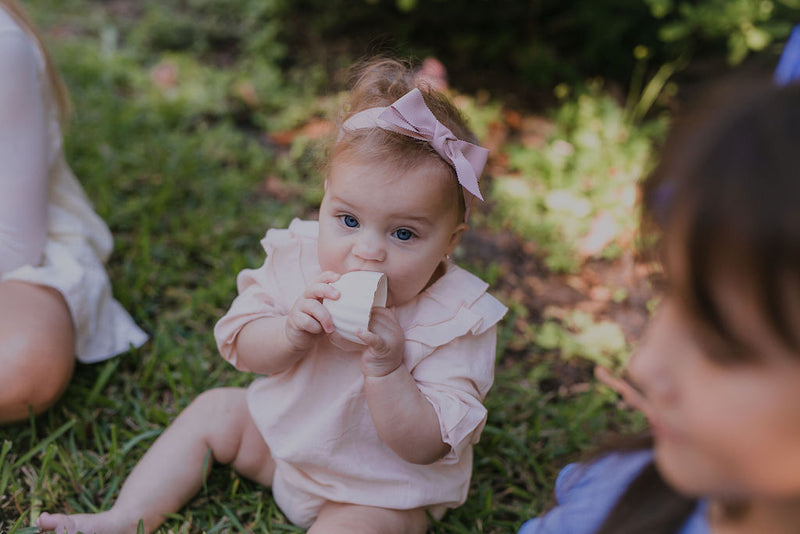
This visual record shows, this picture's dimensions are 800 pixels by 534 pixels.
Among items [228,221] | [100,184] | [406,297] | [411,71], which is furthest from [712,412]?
[100,184]

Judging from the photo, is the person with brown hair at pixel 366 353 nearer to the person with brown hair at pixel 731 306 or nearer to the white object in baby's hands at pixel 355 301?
the white object in baby's hands at pixel 355 301

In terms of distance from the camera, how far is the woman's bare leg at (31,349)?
188 cm

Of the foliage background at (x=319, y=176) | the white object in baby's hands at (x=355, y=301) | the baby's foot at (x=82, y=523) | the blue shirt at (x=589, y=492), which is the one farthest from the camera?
the foliage background at (x=319, y=176)

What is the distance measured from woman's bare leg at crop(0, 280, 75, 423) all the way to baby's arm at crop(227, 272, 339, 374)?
0.54 metres

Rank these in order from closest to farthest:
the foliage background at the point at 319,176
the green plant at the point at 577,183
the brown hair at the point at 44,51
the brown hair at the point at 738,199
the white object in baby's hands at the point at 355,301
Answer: the brown hair at the point at 738,199, the white object in baby's hands at the point at 355,301, the foliage background at the point at 319,176, the brown hair at the point at 44,51, the green plant at the point at 577,183

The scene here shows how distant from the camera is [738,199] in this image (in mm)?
806

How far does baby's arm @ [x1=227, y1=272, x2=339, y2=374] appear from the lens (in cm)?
148

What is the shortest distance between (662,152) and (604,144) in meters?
2.50

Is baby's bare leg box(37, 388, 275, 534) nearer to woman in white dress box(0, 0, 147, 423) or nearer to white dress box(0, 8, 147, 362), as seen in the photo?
woman in white dress box(0, 0, 147, 423)

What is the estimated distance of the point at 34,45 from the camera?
7.07ft

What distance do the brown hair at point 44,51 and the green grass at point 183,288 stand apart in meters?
0.48

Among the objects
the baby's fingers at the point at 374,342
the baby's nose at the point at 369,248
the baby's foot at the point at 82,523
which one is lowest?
the baby's foot at the point at 82,523

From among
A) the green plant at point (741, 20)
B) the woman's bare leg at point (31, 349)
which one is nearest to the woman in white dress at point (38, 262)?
the woman's bare leg at point (31, 349)

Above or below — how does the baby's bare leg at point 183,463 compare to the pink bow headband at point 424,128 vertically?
below
